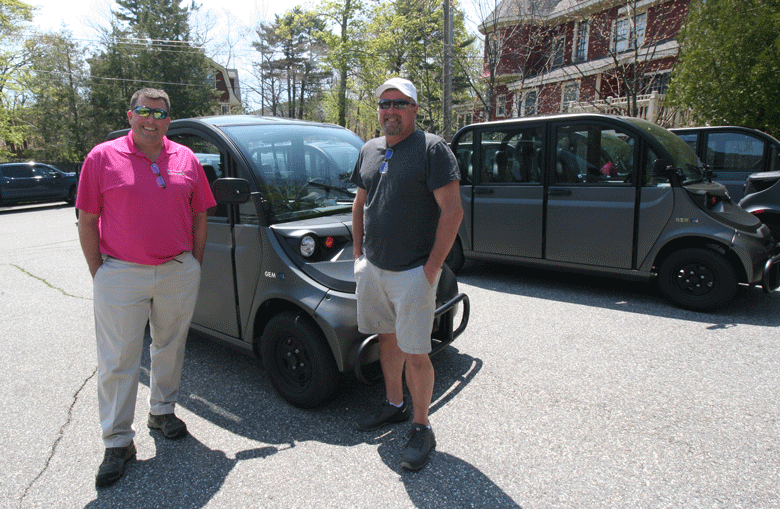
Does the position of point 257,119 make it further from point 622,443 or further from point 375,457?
point 622,443

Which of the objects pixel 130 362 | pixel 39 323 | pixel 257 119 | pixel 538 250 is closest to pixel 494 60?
pixel 538 250

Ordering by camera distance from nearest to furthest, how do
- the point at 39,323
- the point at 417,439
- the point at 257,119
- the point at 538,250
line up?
the point at 417,439 → the point at 257,119 → the point at 39,323 → the point at 538,250

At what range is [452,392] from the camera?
351 centimetres

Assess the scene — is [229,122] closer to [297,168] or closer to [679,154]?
[297,168]

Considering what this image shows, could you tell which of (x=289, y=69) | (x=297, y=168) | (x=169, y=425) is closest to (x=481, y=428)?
(x=169, y=425)

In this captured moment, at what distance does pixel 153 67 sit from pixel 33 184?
16.5m

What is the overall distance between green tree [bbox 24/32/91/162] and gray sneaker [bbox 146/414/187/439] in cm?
3279

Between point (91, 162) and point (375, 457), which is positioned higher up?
point (91, 162)

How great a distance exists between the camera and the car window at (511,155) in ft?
19.8

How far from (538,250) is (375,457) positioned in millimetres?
3933

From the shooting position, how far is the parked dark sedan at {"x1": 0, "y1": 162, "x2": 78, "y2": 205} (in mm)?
17625

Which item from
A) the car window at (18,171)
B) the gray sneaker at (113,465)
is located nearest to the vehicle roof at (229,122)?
the gray sneaker at (113,465)

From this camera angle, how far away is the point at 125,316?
8.64 feet

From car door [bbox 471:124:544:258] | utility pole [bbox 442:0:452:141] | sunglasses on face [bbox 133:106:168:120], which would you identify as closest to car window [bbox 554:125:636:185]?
car door [bbox 471:124:544:258]
